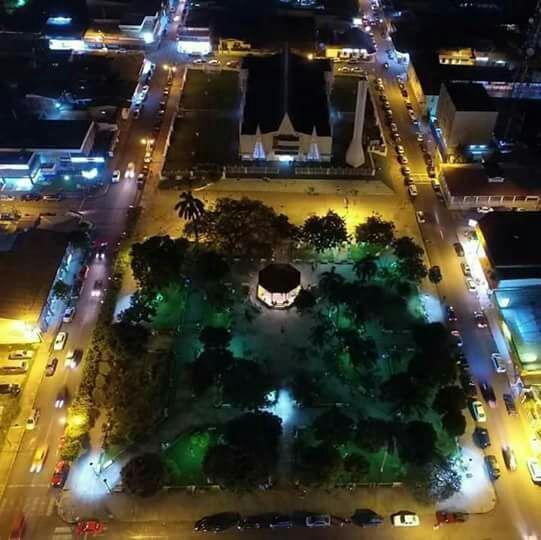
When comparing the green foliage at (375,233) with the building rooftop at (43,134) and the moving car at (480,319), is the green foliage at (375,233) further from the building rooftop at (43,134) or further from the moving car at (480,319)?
the building rooftop at (43,134)

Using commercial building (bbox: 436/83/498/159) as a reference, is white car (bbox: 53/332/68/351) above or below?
below

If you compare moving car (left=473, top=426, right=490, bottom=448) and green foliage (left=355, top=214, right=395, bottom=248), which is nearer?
moving car (left=473, top=426, right=490, bottom=448)

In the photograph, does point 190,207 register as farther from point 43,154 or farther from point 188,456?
point 43,154

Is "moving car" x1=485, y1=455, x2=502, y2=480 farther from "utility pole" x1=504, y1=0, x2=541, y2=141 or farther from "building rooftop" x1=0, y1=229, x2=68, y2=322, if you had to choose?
"utility pole" x1=504, y1=0, x2=541, y2=141

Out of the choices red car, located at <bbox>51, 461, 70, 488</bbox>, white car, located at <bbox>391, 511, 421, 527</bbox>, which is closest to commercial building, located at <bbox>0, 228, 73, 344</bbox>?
red car, located at <bbox>51, 461, 70, 488</bbox>

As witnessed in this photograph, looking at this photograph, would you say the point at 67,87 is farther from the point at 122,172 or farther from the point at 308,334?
the point at 308,334

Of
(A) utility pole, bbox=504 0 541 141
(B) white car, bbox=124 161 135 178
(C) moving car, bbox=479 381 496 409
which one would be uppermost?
(A) utility pole, bbox=504 0 541 141
